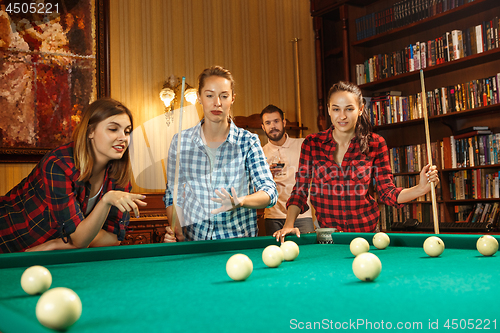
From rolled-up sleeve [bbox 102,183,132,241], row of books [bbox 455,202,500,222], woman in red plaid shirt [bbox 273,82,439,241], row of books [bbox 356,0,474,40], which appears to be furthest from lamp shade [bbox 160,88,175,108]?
row of books [bbox 455,202,500,222]

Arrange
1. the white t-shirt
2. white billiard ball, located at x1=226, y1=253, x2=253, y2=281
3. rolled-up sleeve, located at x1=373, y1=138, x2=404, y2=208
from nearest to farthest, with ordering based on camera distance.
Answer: white billiard ball, located at x1=226, y1=253, x2=253, y2=281 < rolled-up sleeve, located at x1=373, y1=138, x2=404, y2=208 < the white t-shirt

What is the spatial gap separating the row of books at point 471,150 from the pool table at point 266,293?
2.57 metres

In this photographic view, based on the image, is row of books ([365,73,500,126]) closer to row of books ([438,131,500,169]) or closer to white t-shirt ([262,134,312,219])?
row of books ([438,131,500,169])

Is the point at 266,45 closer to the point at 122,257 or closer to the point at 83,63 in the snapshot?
the point at 83,63

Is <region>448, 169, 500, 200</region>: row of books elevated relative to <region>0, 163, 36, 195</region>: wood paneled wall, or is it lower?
lower

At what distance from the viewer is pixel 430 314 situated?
0.80 meters

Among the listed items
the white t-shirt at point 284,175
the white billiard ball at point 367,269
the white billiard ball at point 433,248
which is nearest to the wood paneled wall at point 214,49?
the white t-shirt at point 284,175

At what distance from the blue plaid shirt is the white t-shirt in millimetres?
1339

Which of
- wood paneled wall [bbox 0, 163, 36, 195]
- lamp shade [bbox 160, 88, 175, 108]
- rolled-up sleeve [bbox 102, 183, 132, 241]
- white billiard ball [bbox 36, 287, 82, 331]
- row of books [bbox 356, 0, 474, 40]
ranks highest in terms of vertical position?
row of books [bbox 356, 0, 474, 40]

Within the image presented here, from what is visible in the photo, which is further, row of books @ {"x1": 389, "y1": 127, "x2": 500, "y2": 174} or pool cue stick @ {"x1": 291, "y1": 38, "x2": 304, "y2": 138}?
pool cue stick @ {"x1": 291, "y1": 38, "x2": 304, "y2": 138}

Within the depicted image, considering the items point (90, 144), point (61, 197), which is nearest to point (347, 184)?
point (90, 144)

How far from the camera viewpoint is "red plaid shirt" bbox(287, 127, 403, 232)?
2.68 m

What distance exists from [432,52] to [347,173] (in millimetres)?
2386

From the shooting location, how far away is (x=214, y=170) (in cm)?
255
